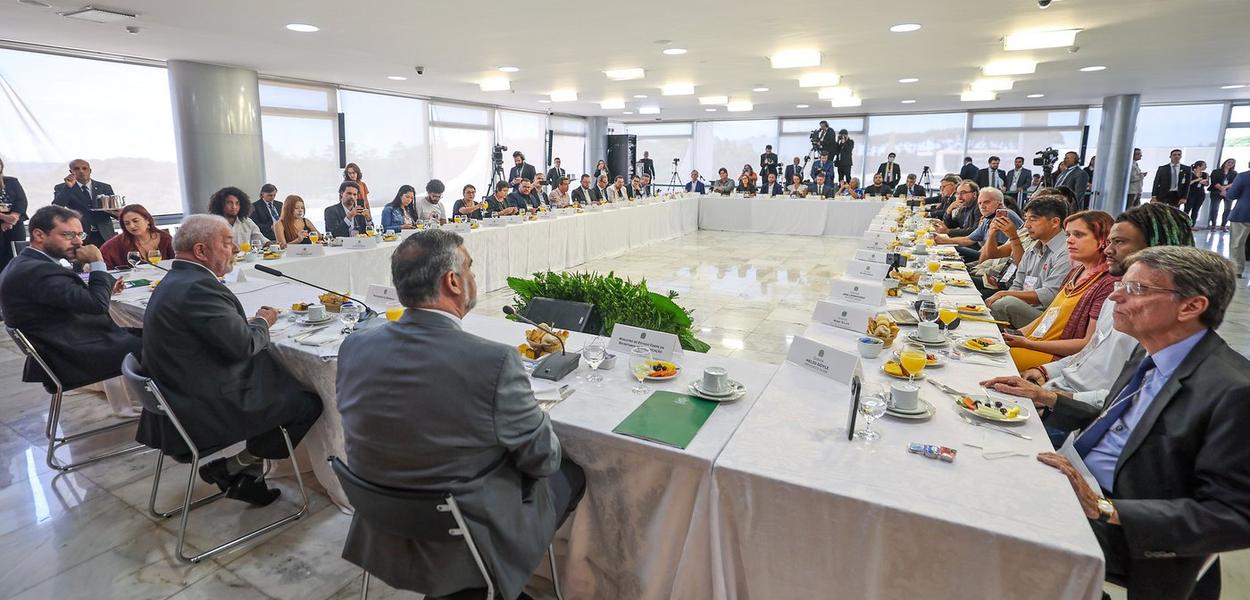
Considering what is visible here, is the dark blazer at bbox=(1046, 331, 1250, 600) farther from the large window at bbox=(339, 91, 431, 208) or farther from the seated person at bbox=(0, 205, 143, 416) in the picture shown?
the large window at bbox=(339, 91, 431, 208)

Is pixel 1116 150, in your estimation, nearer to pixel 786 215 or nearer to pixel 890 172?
pixel 890 172

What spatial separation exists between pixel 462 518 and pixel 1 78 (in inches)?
322

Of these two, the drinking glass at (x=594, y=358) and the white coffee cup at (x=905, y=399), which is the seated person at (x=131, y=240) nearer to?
the drinking glass at (x=594, y=358)

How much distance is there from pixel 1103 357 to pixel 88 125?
31.2ft

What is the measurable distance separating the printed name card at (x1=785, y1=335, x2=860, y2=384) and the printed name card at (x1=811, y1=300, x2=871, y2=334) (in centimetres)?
46

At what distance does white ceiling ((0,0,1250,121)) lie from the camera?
4309 mm

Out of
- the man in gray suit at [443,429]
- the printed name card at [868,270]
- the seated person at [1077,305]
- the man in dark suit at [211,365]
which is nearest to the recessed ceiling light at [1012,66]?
the printed name card at [868,270]

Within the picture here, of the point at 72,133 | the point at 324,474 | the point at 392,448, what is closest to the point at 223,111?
the point at 72,133

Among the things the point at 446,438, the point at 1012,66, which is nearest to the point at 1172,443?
the point at 446,438

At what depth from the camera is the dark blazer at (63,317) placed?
2.53 metres

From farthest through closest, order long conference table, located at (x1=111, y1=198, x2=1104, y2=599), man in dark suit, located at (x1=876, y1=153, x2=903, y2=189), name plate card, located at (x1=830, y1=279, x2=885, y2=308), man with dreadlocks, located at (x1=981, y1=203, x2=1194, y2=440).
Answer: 1. man in dark suit, located at (x1=876, y1=153, x2=903, y2=189)
2. name plate card, located at (x1=830, y1=279, x2=885, y2=308)
3. man with dreadlocks, located at (x1=981, y1=203, x2=1194, y2=440)
4. long conference table, located at (x1=111, y1=198, x2=1104, y2=599)

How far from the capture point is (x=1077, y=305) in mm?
2551

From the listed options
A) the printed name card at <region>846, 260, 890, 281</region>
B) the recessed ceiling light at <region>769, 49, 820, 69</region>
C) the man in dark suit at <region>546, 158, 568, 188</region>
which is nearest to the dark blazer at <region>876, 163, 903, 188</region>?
the man in dark suit at <region>546, 158, 568, 188</region>

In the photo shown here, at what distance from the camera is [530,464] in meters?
1.39
